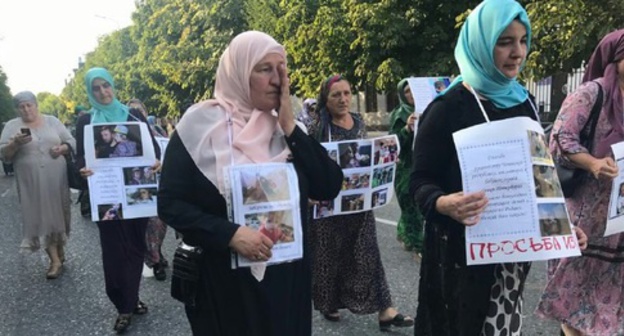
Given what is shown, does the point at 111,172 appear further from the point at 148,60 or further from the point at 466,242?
the point at 148,60

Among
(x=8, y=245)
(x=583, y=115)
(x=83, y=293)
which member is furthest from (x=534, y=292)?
(x=8, y=245)

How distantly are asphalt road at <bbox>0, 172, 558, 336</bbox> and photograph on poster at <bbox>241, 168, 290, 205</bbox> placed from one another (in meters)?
2.04

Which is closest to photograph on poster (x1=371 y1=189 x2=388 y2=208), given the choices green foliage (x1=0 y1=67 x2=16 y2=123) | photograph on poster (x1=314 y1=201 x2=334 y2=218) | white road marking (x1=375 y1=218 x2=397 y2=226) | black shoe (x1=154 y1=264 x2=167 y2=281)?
photograph on poster (x1=314 y1=201 x2=334 y2=218)

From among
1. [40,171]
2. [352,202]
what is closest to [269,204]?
[352,202]

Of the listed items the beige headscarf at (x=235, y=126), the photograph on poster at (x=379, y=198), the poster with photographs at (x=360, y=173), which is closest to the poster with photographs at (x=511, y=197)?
the beige headscarf at (x=235, y=126)

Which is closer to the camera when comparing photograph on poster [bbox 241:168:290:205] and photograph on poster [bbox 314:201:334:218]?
photograph on poster [bbox 241:168:290:205]

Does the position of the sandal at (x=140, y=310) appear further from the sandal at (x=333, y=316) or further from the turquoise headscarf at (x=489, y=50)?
the turquoise headscarf at (x=489, y=50)

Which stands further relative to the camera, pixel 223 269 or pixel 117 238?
pixel 117 238

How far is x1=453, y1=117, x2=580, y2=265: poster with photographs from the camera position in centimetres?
185

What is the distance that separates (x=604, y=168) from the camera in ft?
8.12

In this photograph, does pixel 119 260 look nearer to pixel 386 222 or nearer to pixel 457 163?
pixel 457 163

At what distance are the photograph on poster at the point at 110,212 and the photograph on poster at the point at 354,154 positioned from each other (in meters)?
1.60

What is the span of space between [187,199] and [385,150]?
7.02 feet

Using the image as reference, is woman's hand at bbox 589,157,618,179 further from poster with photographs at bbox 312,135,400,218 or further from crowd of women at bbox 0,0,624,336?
poster with photographs at bbox 312,135,400,218
